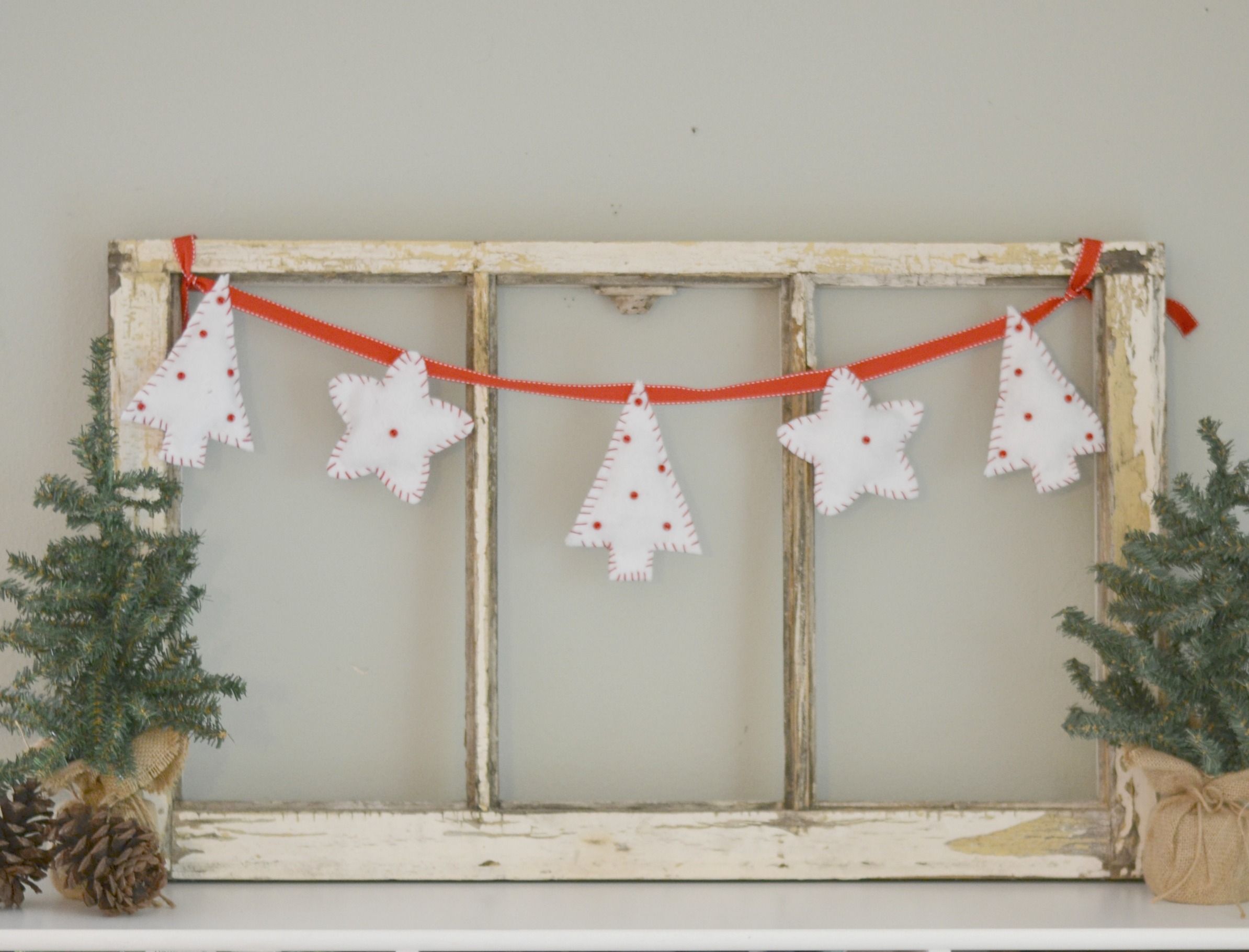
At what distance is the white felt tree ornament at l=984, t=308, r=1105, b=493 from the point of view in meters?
1.14

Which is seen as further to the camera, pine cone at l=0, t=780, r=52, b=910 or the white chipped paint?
the white chipped paint

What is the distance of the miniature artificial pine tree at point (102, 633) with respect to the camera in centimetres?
101

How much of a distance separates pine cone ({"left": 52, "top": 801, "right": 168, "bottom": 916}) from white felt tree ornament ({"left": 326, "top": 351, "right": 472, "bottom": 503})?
0.39m

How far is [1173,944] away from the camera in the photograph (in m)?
0.95

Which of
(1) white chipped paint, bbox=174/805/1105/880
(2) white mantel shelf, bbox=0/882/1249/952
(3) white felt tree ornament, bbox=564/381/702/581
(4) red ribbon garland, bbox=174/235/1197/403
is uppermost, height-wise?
(4) red ribbon garland, bbox=174/235/1197/403

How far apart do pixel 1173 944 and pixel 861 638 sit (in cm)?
40

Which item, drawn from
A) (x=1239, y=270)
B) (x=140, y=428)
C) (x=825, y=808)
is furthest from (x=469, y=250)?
(x=1239, y=270)

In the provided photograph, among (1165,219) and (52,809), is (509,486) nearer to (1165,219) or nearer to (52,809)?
(52,809)

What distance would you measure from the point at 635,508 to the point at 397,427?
265mm

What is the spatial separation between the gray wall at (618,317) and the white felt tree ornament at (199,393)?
54 mm

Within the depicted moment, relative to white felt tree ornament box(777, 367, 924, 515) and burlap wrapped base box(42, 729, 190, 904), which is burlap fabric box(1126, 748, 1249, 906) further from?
burlap wrapped base box(42, 729, 190, 904)

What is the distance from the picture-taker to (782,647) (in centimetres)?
117

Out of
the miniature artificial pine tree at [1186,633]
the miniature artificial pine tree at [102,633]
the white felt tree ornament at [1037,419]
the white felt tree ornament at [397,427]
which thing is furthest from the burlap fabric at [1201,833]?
the miniature artificial pine tree at [102,633]

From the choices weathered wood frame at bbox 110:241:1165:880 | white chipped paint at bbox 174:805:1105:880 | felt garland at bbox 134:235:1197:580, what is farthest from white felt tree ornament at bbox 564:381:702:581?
white chipped paint at bbox 174:805:1105:880
